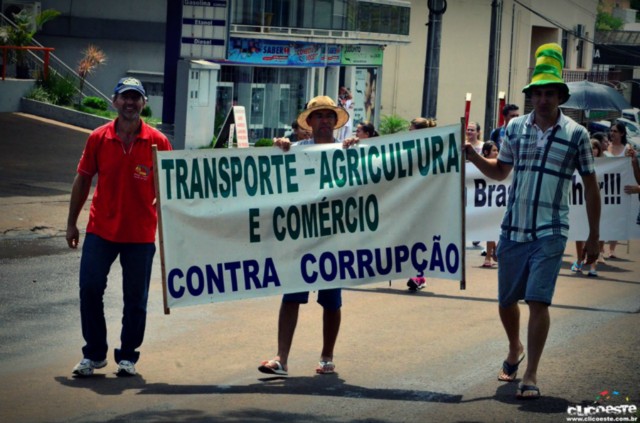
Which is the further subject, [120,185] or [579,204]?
[579,204]

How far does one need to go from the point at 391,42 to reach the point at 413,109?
9058 mm

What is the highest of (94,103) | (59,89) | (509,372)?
(59,89)

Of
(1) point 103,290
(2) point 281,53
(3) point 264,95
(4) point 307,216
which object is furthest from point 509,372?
(3) point 264,95

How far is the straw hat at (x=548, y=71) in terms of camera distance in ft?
24.8

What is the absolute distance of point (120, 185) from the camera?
25.5 feet

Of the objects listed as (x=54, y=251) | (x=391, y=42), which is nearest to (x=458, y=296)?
(x=54, y=251)

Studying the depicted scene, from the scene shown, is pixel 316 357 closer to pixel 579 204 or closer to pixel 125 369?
pixel 125 369

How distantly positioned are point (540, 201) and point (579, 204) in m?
5.86

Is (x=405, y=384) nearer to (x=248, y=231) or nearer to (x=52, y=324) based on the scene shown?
(x=248, y=231)

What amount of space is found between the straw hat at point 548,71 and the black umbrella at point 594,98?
21384mm

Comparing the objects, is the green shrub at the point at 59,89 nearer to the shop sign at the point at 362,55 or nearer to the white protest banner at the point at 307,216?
the shop sign at the point at 362,55

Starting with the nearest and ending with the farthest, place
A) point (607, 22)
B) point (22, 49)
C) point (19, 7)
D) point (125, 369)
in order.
Result: point (125, 369)
point (22, 49)
point (19, 7)
point (607, 22)

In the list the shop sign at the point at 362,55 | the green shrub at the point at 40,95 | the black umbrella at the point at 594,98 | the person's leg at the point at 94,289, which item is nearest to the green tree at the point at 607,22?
the shop sign at the point at 362,55

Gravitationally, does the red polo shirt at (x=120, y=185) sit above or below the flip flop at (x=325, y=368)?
above
